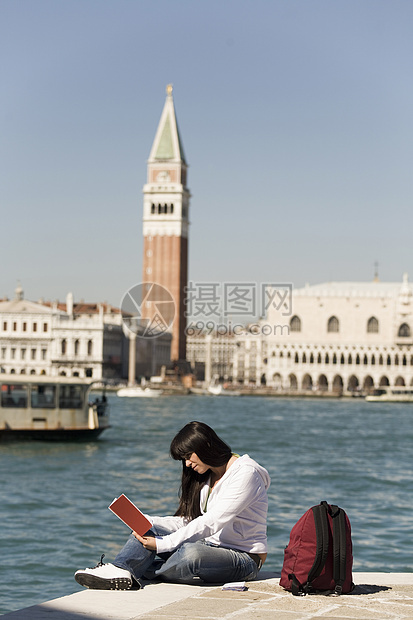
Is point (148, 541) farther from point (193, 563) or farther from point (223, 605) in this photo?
point (223, 605)

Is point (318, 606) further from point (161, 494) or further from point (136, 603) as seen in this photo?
point (161, 494)

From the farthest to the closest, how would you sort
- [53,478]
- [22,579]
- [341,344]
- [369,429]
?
[341,344] < [369,429] < [53,478] < [22,579]

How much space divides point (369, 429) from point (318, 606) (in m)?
31.9

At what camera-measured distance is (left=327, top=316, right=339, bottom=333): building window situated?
8031 centimetres

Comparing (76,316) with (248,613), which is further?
(76,316)

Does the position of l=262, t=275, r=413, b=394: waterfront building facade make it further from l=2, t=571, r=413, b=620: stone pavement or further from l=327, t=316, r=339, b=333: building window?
l=2, t=571, r=413, b=620: stone pavement

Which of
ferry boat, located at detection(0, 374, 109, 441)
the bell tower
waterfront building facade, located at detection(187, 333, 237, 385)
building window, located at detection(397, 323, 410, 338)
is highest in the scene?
the bell tower

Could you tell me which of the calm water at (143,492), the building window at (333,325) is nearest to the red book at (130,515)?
the calm water at (143,492)

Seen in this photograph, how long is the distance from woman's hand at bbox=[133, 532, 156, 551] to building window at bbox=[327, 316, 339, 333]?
76304 mm

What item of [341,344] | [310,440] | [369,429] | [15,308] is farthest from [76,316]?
[310,440]

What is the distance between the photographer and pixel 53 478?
55.9 feet

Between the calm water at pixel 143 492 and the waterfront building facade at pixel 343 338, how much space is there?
4809 centimetres

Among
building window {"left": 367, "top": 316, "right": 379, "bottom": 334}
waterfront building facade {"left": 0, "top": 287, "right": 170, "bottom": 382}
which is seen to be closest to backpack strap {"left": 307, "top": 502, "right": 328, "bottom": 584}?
waterfront building facade {"left": 0, "top": 287, "right": 170, "bottom": 382}

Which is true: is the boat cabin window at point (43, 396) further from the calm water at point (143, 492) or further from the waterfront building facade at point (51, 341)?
the waterfront building facade at point (51, 341)
